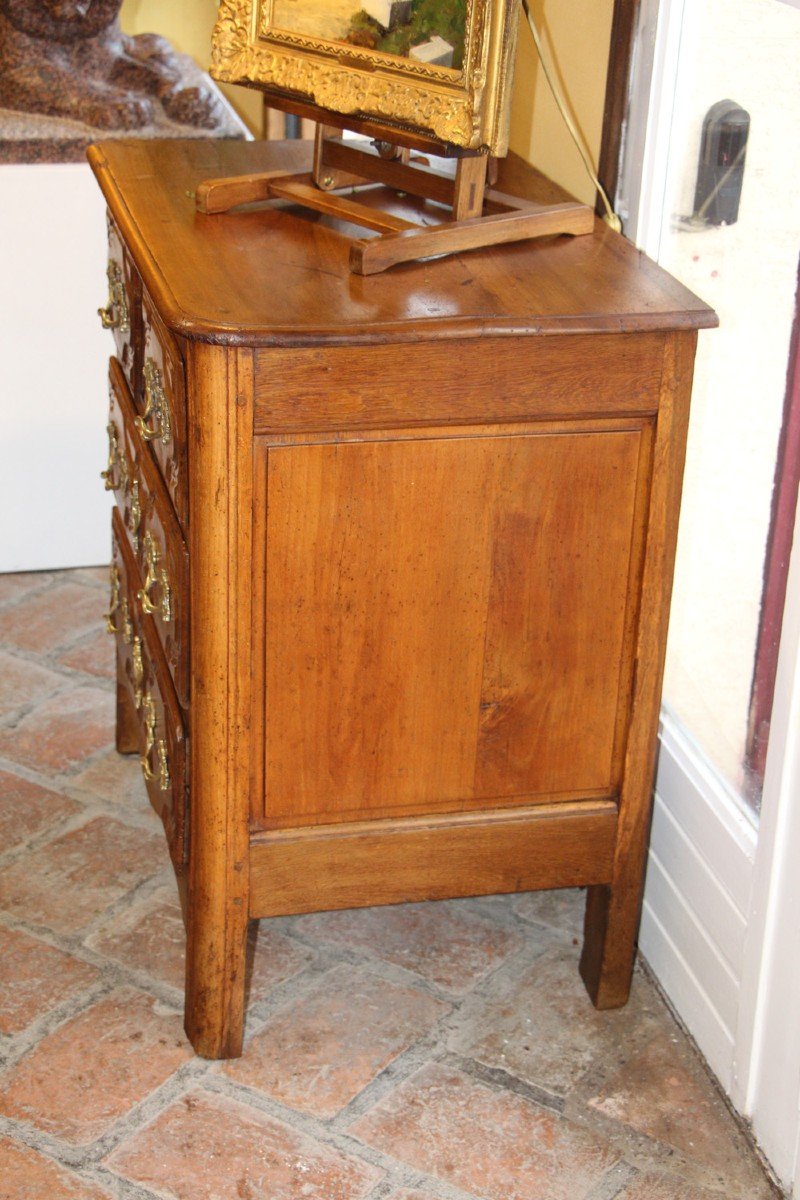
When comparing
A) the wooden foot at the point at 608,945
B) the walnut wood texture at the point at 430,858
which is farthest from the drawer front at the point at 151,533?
the wooden foot at the point at 608,945

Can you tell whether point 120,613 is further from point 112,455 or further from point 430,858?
point 430,858

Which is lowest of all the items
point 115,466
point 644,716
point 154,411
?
point 644,716

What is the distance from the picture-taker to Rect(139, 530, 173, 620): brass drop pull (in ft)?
6.39

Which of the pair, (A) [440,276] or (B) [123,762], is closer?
(A) [440,276]

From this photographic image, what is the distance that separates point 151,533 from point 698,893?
0.89 metres

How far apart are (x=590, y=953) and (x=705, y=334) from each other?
87 centimetres

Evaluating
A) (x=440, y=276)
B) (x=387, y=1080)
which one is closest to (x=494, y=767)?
(x=387, y=1080)

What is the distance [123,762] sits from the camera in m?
2.72

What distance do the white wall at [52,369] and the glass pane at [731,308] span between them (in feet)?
4.75

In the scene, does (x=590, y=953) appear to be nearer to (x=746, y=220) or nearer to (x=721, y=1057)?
(x=721, y=1057)

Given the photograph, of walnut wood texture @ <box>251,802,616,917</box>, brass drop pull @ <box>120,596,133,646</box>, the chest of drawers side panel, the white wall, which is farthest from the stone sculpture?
walnut wood texture @ <box>251,802,616,917</box>

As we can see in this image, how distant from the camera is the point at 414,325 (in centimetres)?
168

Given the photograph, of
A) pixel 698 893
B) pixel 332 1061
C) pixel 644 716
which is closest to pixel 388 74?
pixel 644 716

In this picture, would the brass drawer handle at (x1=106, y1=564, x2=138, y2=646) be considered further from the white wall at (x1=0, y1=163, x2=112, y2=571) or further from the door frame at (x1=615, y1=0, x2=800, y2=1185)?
the door frame at (x1=615, y1=0, x2=800, y2=1185)
